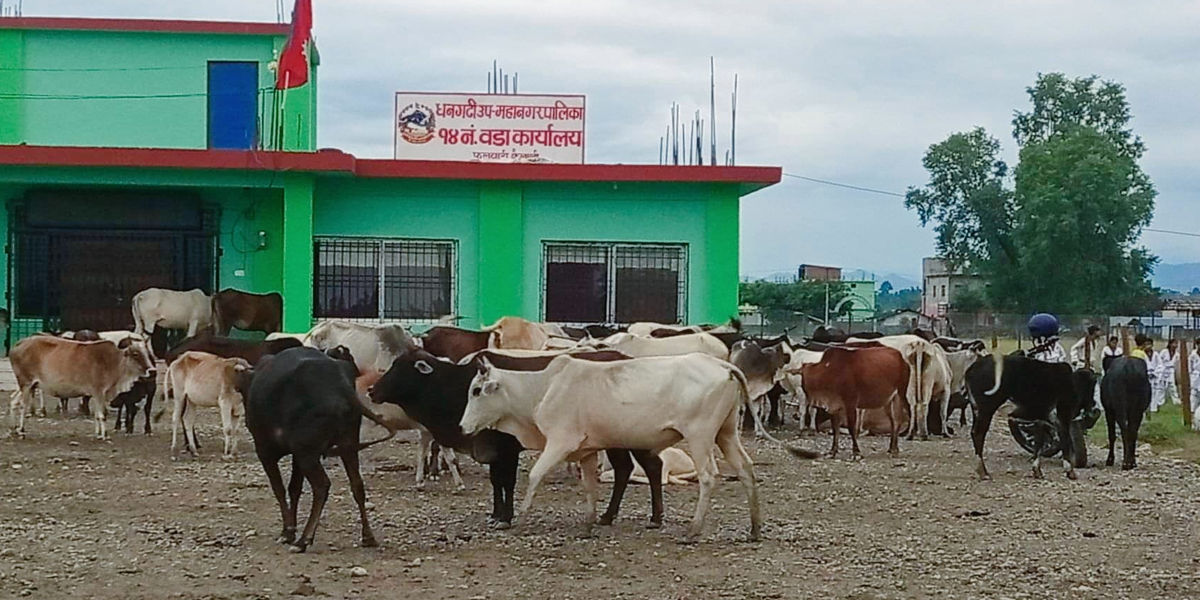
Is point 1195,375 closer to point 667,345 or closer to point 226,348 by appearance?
point 667,345

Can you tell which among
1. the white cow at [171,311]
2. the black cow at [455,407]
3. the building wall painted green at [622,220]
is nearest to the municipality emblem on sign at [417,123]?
the building wall painted green at [622,220]

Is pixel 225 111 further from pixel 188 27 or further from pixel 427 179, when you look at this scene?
pixel 427 179

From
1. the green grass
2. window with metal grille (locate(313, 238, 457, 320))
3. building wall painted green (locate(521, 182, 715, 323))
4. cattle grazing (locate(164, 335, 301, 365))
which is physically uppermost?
building wall painted green (locate(521, 182, 715, 323))

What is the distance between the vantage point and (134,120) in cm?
2619

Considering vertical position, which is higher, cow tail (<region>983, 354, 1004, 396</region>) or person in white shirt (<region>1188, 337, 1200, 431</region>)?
cow tail (<region>983, 354, 1004, 396</region>)

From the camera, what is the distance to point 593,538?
10438 millimetres

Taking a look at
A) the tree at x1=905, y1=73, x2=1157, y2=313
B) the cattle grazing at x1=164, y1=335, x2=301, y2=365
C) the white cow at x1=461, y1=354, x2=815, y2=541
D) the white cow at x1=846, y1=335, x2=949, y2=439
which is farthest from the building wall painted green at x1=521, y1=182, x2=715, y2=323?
the tree at x1=905, y1=73, x2=1157, y2=313

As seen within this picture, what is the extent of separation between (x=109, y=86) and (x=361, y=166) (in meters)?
5.64

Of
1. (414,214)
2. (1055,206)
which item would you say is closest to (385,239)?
(414,214)

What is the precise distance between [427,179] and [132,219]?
453 centimetres

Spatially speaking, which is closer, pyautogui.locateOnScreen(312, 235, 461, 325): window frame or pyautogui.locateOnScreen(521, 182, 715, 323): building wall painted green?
pyautogui.locateOnScreen(312, 235, 461, 325): window frame

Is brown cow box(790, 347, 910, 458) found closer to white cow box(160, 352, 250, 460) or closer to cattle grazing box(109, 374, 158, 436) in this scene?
white cow box(160, 352, 250, 460)

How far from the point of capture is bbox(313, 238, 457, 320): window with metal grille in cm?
2395

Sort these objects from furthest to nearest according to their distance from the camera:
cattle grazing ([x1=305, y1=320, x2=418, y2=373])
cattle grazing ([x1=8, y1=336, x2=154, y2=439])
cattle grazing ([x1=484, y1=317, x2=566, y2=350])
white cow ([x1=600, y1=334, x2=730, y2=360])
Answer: cattle grazing ([x1=484, y1=317, x2=566, y2=350]), cattle grazing ([x1=305, y1=320, x2=418, y2=373]), white cow ([x1=600, y1=334, x2=730, y2=360]), cattle grazing ([x1=8, y1=336, x2=154, y2=439])
